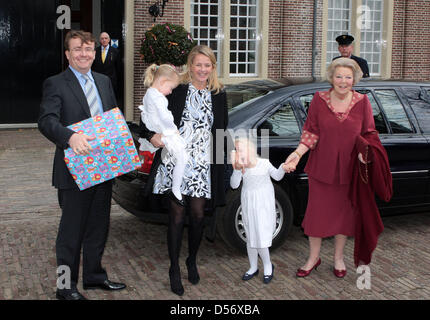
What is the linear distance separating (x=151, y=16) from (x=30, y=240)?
9.58 metres

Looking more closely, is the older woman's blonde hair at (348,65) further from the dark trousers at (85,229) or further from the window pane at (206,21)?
the window pane at (206,21)

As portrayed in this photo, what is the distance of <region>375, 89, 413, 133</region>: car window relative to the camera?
5.67 m

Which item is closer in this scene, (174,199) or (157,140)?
(157,140)

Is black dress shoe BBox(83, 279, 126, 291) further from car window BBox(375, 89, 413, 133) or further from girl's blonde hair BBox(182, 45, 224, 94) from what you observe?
car window BBox(375, 89, 413, 133)

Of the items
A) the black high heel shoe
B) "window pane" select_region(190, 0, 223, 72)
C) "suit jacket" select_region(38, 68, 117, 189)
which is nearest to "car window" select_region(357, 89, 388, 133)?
the black high heel shoe

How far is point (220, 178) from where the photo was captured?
445cm

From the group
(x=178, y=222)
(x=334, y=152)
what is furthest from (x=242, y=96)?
(x=178, y=222)

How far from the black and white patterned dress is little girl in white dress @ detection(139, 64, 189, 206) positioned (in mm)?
121

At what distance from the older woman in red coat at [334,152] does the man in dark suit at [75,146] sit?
4.84 feet

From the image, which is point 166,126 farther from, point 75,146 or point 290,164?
point 290,164

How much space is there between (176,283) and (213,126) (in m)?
1.22

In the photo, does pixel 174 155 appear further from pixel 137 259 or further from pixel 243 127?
pixel 137 259

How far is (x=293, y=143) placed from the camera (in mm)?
5207
